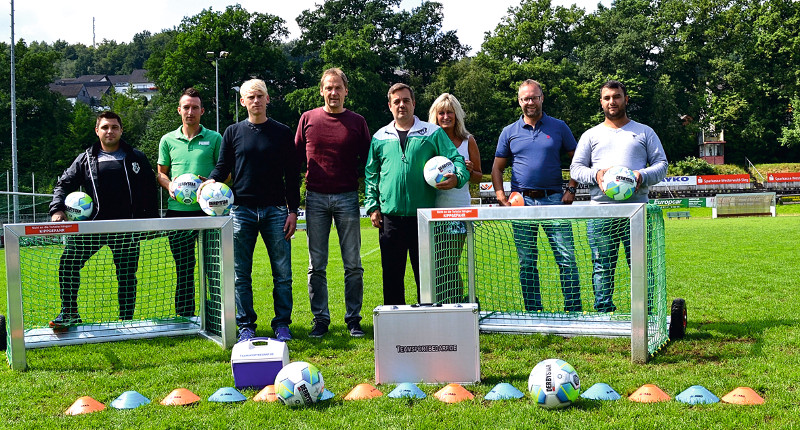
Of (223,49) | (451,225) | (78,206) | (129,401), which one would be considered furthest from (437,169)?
(223,49)

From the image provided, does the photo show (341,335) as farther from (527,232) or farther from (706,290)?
(706,290)

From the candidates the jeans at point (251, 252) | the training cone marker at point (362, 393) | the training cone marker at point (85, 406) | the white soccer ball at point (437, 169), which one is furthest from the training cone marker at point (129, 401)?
the white soccer ball at point (437, 169)

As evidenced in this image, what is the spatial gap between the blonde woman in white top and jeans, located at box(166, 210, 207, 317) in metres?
2.23

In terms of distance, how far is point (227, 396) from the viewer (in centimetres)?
422

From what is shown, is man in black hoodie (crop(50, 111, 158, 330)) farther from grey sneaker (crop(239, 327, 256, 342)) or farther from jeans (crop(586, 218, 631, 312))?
jeans (crop(586, 218, 631, 312))

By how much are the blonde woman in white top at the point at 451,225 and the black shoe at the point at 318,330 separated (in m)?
1.13

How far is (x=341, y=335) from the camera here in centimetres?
614

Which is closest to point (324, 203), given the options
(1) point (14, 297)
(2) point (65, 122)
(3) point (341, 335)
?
(3) point (341, 335)

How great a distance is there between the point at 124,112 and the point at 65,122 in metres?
15.1

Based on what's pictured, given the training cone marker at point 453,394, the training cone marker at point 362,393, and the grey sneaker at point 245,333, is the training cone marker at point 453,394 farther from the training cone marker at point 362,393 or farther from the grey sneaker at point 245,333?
the grey sneaker at point 245,333

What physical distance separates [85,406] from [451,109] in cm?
383

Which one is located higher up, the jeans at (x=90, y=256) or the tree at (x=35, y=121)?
the tree at (x=35, y=121)

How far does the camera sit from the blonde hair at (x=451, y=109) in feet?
20.6

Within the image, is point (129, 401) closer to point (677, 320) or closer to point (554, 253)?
point (554, 253)
